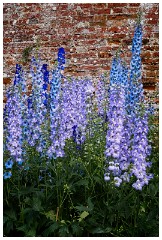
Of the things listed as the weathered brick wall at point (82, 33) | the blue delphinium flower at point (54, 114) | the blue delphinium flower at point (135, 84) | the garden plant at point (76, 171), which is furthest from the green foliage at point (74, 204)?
the weathered brick wall at point (82, 33)

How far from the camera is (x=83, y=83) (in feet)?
10.6

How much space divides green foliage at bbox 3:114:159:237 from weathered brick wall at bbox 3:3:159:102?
2.33 metres

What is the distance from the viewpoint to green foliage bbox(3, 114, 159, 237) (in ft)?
8.13

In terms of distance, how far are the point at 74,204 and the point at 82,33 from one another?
284cm

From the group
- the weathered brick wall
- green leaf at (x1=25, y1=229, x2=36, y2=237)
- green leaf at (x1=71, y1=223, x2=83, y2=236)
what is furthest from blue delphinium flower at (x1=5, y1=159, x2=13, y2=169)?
the weathered brick wall

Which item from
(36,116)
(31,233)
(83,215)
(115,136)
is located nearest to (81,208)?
(83,215)

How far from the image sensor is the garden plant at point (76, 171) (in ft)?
7.89

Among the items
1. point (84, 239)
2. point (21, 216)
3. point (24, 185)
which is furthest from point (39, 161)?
point (84, 239)

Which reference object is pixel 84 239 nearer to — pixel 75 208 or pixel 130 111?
pixel 75 208

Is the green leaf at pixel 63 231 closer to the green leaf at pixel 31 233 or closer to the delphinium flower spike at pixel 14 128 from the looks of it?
the green leaf at pixel 31 233

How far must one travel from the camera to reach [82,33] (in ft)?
16.4

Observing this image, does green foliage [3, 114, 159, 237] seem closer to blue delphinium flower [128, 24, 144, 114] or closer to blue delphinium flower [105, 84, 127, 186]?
blue delphinium flower [105, 84, 127, 186]

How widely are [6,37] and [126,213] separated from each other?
3.36 meters

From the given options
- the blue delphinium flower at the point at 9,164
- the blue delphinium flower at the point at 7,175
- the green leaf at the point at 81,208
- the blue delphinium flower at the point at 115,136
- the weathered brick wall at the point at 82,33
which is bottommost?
the green leaf at the point at 81,208
